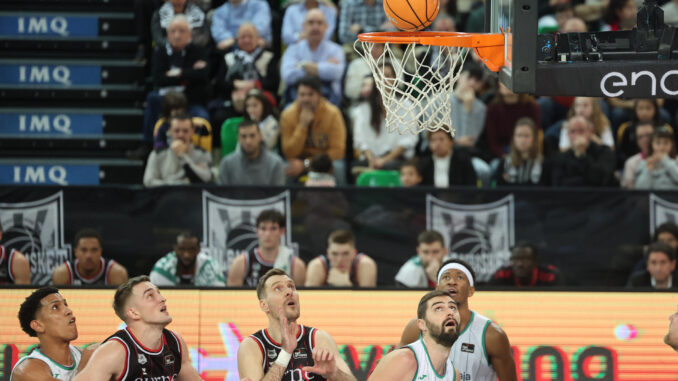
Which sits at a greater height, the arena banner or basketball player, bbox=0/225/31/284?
basketball player, bbox=0/225/31/284

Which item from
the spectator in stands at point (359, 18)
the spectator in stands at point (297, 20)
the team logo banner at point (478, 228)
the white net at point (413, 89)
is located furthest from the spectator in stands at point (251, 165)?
the white net at point (413, 89)

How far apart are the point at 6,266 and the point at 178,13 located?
433 centimetres

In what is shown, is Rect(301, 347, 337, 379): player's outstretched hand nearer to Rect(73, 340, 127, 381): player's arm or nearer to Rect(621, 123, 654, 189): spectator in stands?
Rect(73, 340, 127, 381): player's arm

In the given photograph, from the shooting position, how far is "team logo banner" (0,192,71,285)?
10133mm

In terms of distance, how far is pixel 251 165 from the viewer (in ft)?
36.7

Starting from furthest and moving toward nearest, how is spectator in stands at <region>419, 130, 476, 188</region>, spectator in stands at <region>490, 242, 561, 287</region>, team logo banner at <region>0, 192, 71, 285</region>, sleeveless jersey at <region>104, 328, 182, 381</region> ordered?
spectator in stands at <region>419, 130, 476, 188</region>, team logo banner at <region>0, 192, 71, 285</region>, spectator in stands at <region>490, 242, 561, 287</region>, sleeveless jersey at <region>104, 328, 182, 381</region>

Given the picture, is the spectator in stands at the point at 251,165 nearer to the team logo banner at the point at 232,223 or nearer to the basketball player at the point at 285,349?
the team logo banner at the point at 232,223

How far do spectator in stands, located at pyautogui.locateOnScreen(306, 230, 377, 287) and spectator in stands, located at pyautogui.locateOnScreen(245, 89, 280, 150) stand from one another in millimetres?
2182

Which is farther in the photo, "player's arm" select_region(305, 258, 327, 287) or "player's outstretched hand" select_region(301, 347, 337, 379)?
"player's arm" select_region(305, 258, 327, 287)

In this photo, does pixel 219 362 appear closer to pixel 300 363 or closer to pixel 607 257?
pixel 300 363

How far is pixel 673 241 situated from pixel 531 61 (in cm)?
496

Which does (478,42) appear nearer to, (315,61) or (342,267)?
(342,267)

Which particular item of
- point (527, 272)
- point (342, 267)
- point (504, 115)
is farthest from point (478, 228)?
point (504, 115)

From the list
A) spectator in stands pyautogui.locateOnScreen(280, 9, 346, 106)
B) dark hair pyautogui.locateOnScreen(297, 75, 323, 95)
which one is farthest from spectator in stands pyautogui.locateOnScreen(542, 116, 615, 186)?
spectator in stands pyautogui.locateOnScreen(280, 9, 346, 106)
